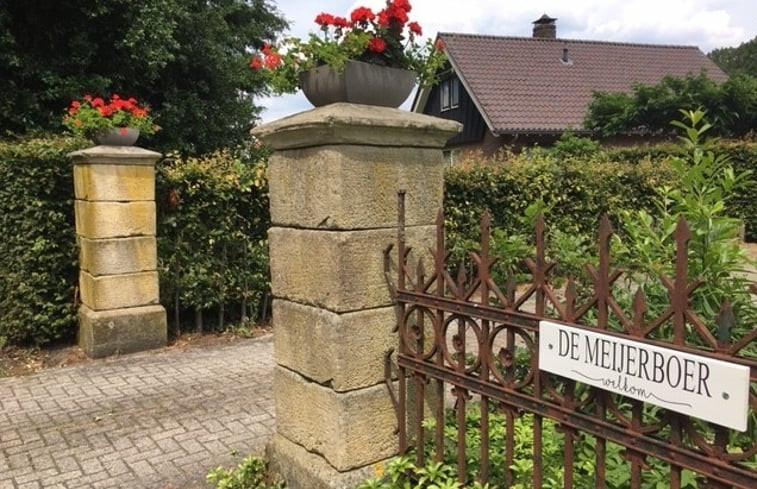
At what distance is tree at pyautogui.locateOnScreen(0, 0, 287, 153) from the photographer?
11.5m

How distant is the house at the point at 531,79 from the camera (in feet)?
66.9

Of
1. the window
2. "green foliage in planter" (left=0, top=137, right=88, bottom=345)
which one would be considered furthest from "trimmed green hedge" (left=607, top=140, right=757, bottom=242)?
"green foliage in planter" (left=0, top=137, right=88, bottom=345)

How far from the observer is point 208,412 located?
4.39 m

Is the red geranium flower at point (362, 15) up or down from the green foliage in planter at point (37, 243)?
up

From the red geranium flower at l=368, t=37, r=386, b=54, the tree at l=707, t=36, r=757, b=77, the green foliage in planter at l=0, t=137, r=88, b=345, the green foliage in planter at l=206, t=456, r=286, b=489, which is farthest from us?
the tree at l=707, t=36, r=757, b=77

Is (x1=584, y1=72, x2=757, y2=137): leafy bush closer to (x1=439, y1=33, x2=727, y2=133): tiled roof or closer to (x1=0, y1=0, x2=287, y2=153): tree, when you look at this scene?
(x1=439, y1=33, x2=727, y2=133): tiled roof

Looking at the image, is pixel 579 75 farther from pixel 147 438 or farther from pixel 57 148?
pixel 147 438

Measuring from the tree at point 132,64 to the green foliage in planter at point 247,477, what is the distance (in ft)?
28.5

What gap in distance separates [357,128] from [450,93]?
Result: 71.4 feet

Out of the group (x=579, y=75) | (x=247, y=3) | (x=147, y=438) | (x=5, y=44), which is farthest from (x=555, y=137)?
(x=147, y=438)

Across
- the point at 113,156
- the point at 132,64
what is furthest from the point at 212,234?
the point at 132,64

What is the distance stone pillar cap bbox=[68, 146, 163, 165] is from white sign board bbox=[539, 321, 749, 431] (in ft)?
16.3

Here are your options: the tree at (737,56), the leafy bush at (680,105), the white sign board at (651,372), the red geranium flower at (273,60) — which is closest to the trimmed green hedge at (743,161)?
the leafy bush at (680,105)

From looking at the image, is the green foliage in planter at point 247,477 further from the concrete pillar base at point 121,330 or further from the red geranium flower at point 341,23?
the concrete pillar base at point 121,330
